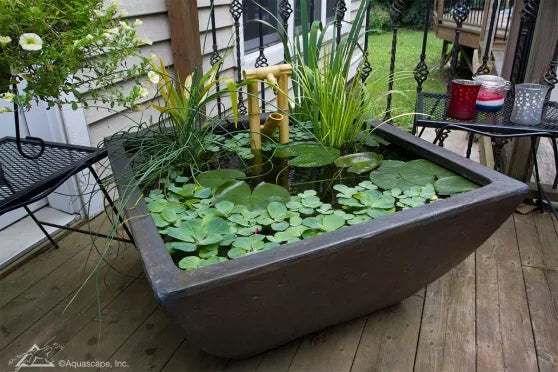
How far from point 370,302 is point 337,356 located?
19 centimetres

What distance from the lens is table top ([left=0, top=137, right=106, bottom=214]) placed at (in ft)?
3.32

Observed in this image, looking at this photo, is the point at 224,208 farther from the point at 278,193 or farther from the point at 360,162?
the point at 360,162

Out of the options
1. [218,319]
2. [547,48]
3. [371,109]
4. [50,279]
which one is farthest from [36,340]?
[547,48]

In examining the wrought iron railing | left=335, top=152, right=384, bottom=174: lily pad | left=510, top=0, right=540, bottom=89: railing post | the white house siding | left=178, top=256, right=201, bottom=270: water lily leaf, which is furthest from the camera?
the wrought iron railing

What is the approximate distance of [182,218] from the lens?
1.00 m

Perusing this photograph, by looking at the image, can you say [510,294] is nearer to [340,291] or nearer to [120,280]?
[340,291]

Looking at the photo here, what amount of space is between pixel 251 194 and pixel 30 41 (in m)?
0.58

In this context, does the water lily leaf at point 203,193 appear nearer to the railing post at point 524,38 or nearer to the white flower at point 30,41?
the white flower at point 30,41

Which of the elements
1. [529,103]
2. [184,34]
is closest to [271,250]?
[529,103]

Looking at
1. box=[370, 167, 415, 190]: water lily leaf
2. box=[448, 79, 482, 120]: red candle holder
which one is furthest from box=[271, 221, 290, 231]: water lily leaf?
box=[448, 79, 482, 120]: red candle holder

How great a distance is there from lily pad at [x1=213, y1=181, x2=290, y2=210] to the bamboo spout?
253mm

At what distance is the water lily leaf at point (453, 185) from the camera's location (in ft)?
3.56

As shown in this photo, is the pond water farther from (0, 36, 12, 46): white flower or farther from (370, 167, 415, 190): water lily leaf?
(0, 36, 12, 46): white flower

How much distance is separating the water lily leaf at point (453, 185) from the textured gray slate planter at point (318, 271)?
22 millimetres
